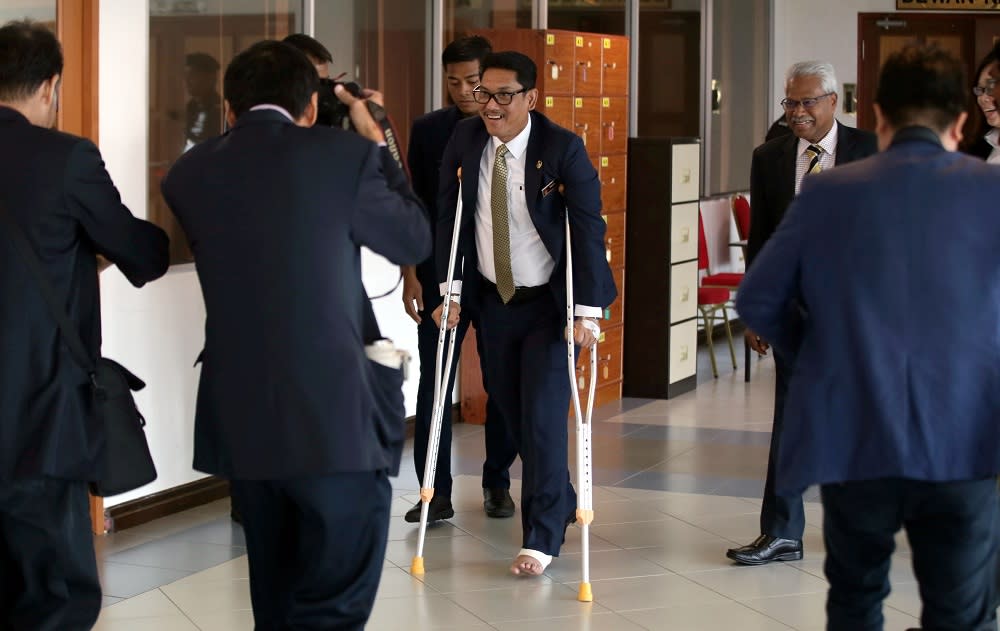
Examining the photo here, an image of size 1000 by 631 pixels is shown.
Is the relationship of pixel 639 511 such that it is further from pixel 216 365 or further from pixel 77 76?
pixel 216 365

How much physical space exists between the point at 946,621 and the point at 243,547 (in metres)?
3.04

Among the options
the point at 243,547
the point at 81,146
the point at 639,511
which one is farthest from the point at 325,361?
the point at 639,511

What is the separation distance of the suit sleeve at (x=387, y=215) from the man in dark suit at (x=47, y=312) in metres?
0.54

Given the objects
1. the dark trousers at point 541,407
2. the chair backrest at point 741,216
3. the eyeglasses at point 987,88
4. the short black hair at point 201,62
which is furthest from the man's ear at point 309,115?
the chair backrest at point 741,216

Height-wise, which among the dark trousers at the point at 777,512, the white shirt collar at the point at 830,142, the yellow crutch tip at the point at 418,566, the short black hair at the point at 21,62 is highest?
the short black hair at the point at 21,62

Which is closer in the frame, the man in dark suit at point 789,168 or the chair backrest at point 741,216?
the man in dark suit at point 789,168

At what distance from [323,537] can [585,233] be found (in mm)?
2021

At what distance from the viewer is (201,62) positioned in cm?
601

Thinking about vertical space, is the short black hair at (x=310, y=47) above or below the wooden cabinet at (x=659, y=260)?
above

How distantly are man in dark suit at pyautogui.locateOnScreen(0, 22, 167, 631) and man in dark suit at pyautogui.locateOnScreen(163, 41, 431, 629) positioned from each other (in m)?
0.23

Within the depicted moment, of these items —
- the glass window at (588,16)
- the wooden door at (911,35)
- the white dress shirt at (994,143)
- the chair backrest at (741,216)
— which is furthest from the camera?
the wooden door at (911,35)

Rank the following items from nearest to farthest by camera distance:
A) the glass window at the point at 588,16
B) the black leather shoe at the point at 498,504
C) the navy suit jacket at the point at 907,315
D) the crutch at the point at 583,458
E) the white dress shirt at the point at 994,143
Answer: the navy suit jacket at the point at 907,315, the white dress shirt at the point at 994,143, the crutch at the point at 583,458, the black leather shoe at the point at 498,504, the glass window at the point at 588,16

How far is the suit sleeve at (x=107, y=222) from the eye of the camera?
3.08 metres

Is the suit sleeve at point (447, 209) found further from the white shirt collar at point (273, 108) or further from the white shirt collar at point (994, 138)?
the white shirt collar at point (273, 108)
